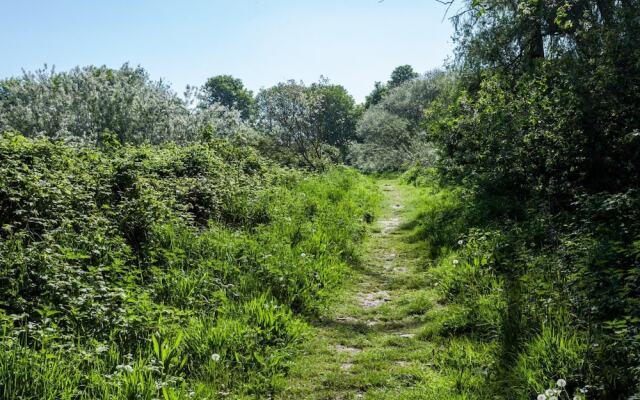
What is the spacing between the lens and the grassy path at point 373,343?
4188 millimetres

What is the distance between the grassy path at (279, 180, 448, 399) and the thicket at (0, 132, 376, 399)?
0.31 metres

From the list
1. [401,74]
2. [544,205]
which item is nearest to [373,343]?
[544,205]

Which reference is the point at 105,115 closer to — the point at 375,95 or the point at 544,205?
the point at 544,205

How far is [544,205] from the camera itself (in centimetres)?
716

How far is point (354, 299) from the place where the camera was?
6844 mm

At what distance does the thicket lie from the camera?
3.63m

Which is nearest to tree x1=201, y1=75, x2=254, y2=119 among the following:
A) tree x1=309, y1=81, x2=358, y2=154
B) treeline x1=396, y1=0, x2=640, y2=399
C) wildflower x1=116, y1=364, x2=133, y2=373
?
tree x1=309, y1=81, x2=358, y2=154

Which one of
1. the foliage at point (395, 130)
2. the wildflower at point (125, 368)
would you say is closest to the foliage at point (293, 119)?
the foliage at point (395, 130)

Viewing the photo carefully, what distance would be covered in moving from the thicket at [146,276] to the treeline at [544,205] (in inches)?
85.4

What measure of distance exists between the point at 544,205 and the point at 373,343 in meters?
3.91

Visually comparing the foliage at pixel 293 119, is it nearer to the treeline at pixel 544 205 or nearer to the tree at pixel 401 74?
the treeline at pixel 544 205

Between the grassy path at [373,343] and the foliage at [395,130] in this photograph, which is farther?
the foliage at [395,130]

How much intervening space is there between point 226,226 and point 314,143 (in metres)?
23.0

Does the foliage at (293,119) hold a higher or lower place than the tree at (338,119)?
lower
